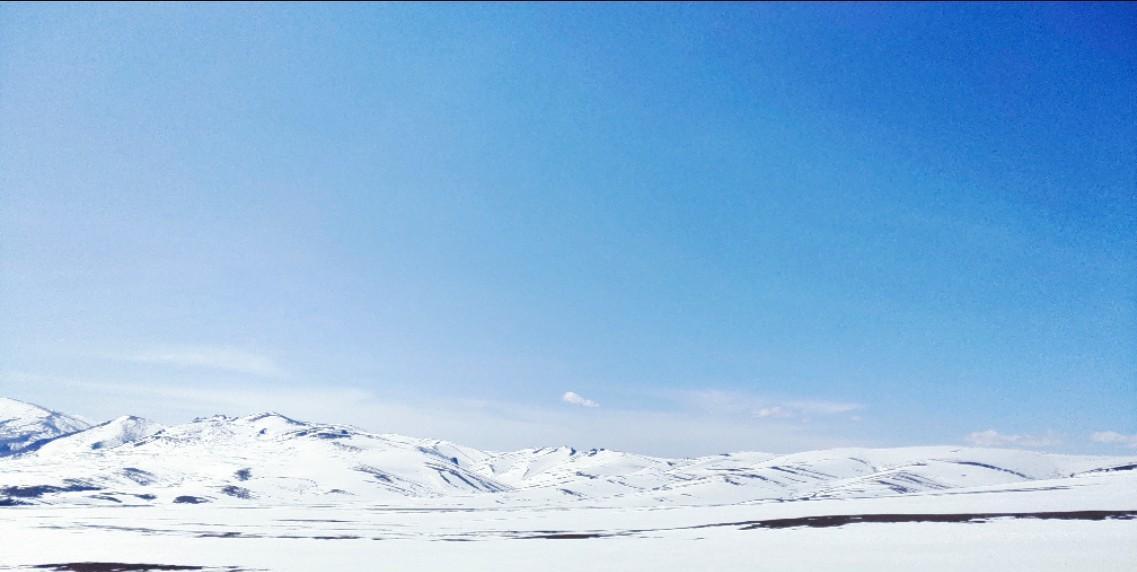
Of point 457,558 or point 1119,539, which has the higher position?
point 1119,539

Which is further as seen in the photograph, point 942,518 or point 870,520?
point 870,520

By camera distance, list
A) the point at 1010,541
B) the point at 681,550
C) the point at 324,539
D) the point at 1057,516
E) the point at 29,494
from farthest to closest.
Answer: the point at 29,494
the point at 324,539
the point at 1057,516
the point at 681,550
the point at 1010,541

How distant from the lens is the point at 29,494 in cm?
19612

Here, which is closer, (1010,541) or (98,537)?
(1010,541)

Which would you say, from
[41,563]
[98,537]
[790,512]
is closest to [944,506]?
[790,512]

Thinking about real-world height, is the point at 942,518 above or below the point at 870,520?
above

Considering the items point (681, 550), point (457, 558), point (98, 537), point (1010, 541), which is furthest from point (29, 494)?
point (1010, 541)

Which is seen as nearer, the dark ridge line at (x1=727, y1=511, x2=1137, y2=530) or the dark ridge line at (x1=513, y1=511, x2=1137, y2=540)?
the dark ridge line at (x1=727, y1=511, x2=1137, y2=530)

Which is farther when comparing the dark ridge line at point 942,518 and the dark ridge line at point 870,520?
the dark ridge line at point 870,520

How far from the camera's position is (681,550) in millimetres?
50219

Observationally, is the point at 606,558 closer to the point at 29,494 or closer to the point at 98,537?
the point at 98,537

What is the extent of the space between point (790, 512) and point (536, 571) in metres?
56.4

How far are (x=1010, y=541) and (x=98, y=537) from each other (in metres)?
87.6

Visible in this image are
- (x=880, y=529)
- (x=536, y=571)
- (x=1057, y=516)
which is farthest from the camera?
(x=1057, y=516)
